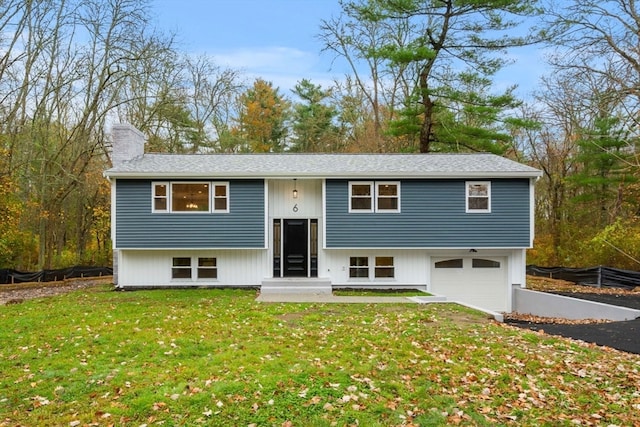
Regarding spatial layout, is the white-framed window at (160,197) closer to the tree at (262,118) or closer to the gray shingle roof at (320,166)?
the gray shingle roof at (320,166)

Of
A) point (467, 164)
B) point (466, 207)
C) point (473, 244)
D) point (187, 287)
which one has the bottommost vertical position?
point (187, 287)

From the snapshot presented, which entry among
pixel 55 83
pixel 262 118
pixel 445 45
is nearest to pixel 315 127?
pixel 262 118

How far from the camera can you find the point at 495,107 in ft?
68.2

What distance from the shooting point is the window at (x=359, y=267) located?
14641mm

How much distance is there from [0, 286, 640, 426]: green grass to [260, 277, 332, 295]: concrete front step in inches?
171

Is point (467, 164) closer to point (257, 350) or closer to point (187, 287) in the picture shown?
point (187, 287)

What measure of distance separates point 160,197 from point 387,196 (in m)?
7.31

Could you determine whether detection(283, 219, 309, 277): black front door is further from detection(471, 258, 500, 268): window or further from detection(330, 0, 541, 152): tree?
detection(330, 0, 541, 152): tree

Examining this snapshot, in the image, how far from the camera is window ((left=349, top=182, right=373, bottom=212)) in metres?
14.3

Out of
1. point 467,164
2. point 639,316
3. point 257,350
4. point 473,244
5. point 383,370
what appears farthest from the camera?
point 467,164

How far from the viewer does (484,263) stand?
14844mm

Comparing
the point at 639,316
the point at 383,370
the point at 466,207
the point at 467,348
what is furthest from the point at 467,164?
the point at 383,370

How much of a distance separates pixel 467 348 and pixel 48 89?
69.9 ft

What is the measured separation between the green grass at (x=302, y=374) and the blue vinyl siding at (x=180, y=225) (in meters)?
5.08
